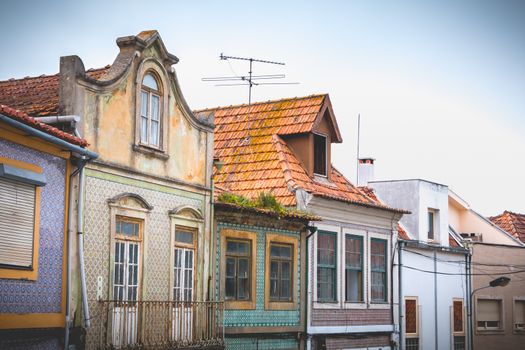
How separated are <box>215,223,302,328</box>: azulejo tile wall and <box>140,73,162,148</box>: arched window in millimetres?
3505

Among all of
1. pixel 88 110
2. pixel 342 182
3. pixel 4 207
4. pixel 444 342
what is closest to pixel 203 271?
pixel 88 110

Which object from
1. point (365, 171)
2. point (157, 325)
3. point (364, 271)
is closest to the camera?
point (157, 325)

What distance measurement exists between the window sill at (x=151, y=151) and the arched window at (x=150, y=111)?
11cm

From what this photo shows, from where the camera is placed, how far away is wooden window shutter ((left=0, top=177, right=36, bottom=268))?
15539mm

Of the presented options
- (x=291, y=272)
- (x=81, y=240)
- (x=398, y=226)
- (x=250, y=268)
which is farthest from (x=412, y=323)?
(x=81, y=240)

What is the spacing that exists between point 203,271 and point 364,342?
8759 millimetres

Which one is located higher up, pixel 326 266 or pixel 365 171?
pixel 365 171

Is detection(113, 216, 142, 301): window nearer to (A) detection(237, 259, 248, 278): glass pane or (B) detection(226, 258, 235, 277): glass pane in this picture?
(B) detection(226, 258, 235, 277): glass pane

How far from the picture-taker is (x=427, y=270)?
3334 cm

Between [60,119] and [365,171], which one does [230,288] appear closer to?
[60,119]

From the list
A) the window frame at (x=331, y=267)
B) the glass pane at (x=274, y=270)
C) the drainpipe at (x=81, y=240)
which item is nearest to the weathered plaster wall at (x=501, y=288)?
the window frame at (x=331, y=267)

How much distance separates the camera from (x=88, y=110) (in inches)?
707

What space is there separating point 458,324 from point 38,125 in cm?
2334

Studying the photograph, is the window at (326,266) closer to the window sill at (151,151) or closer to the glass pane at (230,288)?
the glass pane at (230,288)
